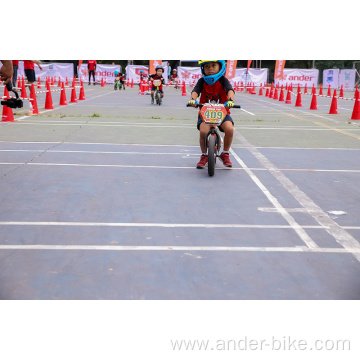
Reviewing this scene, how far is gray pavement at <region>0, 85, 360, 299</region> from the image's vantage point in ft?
13.4

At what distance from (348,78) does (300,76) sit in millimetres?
4711

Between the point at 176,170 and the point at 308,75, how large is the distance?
43.4 m

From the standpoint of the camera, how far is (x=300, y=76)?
49.6 meters

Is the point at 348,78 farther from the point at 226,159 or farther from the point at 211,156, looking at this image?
the point at 211,156

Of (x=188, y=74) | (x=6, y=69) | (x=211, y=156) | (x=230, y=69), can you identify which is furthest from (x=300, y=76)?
(x=6, y=69)

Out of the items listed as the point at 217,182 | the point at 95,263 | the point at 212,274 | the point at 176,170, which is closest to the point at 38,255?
the point at 95,263

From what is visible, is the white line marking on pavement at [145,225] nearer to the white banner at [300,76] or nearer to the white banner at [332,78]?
the white banner at [332,78]

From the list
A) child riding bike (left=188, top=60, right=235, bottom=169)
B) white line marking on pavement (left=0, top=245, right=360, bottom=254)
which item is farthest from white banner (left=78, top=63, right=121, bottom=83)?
white line marking on pavement (left=0, top=245, right=360, bottom=254)

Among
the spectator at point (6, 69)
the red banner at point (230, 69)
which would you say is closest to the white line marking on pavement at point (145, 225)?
the spectator at point (6, 69)

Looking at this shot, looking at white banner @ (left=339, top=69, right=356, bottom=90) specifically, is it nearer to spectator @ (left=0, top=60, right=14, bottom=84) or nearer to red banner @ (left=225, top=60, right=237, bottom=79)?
red banner @ (left=225, top=60, right=237, bottom=79)

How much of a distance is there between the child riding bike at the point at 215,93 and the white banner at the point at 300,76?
134ft

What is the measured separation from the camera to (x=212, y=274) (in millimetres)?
4262

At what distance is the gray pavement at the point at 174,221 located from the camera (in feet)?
13.4
